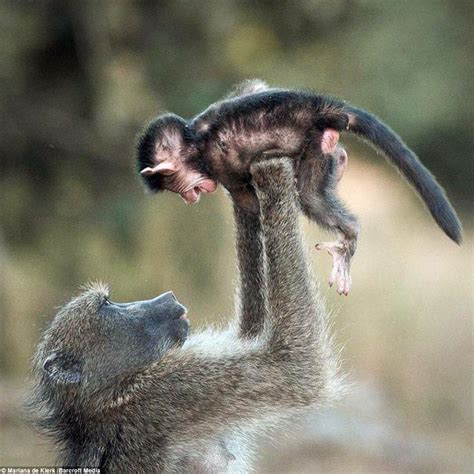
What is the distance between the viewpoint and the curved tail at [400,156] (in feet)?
16.4

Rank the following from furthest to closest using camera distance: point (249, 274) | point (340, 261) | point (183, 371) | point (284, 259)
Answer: point (249, 274)
point (183, 371)
point (284, 259)
point (340, 261)

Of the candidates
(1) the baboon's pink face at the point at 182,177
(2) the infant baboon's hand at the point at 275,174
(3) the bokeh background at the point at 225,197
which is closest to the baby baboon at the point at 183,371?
(2) the infant baboon's hand at the point at 275,174

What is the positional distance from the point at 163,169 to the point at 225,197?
759cm

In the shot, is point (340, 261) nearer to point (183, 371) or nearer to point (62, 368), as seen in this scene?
point (183, 371)

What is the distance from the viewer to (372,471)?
11.6 meters

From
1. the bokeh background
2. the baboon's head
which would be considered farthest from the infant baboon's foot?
the bokeh background

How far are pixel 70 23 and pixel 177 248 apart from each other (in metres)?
3.19

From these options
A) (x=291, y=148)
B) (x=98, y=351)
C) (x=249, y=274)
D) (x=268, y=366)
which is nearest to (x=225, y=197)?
(x=249, y=274)

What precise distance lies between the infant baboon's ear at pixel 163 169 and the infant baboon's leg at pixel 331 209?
1.81 ft

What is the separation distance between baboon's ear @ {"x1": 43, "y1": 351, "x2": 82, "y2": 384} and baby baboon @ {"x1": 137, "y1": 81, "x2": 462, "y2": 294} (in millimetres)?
900

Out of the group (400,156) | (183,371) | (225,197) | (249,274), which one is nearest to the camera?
(400,156)

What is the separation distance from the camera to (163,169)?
5262 millimetres

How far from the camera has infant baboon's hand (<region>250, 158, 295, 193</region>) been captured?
5.12m

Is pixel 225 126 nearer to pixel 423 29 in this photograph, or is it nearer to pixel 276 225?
pixel 276 225
